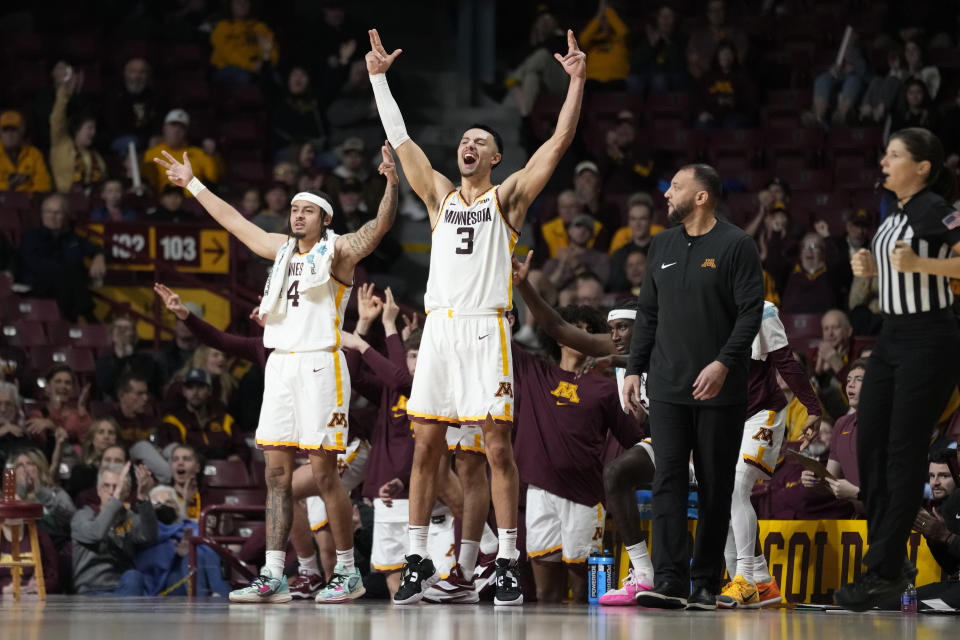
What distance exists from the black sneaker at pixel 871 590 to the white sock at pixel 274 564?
361 centimetres

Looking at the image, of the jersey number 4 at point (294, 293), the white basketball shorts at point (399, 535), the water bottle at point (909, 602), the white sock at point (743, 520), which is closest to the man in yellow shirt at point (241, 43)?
the white basketball shorts at point (399, 535)

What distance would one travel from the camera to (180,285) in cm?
1544

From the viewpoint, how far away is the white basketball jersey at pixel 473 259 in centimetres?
840

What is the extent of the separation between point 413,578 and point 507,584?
0.56 metres

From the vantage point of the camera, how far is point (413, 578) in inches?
325

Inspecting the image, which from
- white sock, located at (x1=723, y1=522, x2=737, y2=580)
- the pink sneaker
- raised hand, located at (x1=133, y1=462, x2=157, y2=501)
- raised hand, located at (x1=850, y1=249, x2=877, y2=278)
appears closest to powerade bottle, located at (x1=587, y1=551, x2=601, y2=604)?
white sock, located at (x1=723, y1=522, x2=737, y2=580)

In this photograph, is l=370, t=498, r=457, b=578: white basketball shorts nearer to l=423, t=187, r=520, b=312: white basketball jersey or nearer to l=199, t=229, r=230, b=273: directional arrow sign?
l=423, t=187, r=520, b=312: white basketball jersey

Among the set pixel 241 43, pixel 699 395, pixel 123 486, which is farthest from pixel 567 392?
pixel 241 43

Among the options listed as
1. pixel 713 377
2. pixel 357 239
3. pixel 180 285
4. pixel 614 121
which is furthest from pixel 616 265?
pixel 713 377

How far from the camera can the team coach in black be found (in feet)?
24.7

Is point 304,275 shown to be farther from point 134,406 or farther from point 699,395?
point 134,406

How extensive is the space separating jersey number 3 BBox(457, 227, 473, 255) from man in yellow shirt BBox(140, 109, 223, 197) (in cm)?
912

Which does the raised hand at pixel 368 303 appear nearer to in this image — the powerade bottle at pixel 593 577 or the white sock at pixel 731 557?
the powerade bottle at pixel 593 577

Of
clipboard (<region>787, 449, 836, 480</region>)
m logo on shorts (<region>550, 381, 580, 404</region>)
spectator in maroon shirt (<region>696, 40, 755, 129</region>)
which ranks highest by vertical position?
spectator in maroon shirt (<region>696, 40, 755, 129</region>)
